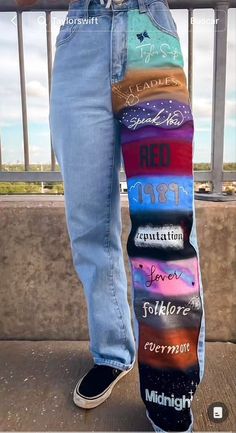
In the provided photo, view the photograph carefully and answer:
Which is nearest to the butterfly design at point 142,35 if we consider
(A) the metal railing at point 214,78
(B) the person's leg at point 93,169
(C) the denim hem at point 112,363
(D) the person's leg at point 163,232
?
(D) the person's leg at point 163,232

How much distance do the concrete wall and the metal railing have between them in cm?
19

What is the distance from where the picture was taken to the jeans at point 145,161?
1115 millimetres

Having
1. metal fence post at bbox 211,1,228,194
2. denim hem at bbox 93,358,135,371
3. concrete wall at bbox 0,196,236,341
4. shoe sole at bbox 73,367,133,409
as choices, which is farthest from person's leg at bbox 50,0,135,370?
metal fence post at bbox 211,1,228,194

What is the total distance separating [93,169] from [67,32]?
450mm

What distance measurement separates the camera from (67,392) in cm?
154

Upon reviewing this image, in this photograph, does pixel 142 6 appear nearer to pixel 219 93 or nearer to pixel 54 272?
pixel 219 93

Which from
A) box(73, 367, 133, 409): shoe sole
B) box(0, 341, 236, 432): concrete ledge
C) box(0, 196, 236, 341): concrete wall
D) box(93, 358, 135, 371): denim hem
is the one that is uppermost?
box(0, 196, 236, 341): concrete wall

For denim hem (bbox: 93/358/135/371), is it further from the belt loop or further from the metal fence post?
the belt loop

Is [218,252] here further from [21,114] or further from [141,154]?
[21,114]

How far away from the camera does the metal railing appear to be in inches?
73.6

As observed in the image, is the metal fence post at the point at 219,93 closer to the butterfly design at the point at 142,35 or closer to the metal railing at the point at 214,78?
the metal railing at the point at 214,78

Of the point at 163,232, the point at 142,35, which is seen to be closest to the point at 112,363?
the point at 163,232

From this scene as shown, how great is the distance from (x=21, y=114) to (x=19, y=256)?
2.31 feet

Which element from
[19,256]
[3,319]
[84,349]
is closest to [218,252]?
[84,349]
